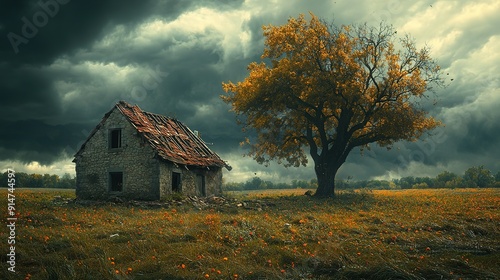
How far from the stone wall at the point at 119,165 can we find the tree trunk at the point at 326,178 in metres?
15.1

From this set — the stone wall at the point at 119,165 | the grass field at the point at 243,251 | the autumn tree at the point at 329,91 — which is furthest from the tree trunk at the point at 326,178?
the grass field at the point at 243,251

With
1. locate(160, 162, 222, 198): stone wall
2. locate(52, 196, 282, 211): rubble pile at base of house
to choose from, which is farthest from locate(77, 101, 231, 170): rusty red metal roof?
locate(52, 196, 282, 211): rubble pile at base of house

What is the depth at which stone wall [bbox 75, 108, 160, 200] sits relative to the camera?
27547 millimetres

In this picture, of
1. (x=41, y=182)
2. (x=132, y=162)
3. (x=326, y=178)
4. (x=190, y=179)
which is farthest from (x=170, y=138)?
(x=41, y=182)

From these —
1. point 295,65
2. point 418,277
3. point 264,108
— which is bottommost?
point 418,277

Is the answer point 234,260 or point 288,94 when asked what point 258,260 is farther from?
point 288,94

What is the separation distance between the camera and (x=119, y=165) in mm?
28656

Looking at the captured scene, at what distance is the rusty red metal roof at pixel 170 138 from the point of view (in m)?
28.6

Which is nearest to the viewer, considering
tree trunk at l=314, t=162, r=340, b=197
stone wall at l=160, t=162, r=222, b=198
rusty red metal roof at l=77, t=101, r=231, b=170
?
stone wall at l=160, t=162, r=222, b=198

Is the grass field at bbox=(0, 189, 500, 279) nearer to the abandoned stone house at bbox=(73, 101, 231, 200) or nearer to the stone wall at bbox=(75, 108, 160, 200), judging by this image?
the stone wall at bbox=(75, 108, 160, 200)

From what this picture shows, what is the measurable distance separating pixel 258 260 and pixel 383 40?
2959cm

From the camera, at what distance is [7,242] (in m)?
11.4

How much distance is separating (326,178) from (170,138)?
46.4 ft

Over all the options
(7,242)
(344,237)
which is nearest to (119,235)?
(7,242)
